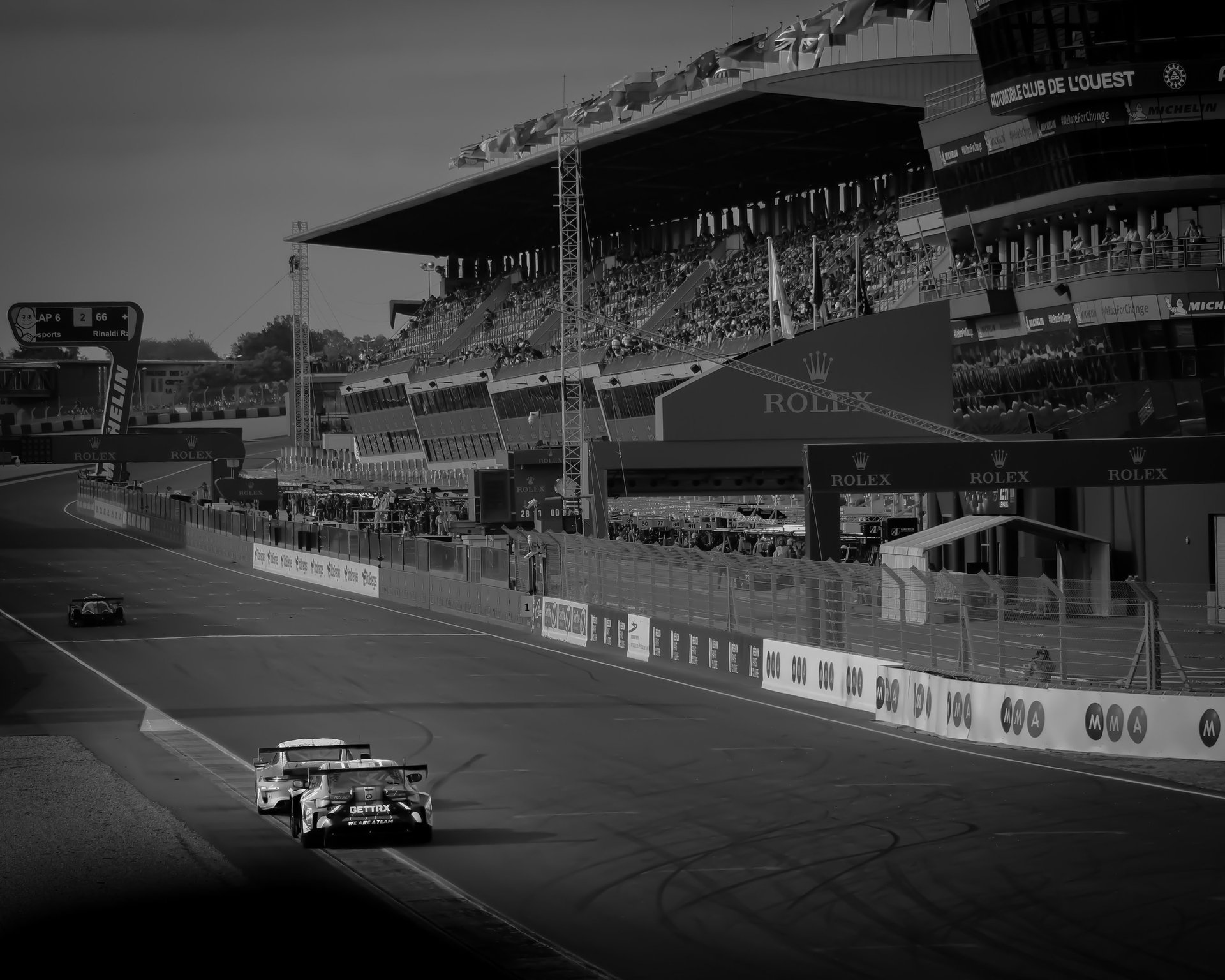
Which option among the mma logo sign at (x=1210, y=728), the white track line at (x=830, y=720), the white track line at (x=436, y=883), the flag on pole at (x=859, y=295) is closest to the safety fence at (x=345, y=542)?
the white track line at (x=830, y=720)

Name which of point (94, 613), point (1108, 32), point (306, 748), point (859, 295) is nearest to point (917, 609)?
point (306, 748)

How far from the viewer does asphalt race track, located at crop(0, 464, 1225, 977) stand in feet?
45.5

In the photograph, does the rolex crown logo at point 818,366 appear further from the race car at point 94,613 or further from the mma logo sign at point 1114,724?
the mma logo sign at point 1114,724

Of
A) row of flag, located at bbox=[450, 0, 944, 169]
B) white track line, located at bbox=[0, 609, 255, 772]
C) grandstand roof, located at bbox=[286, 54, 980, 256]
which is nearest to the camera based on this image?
white track line, located at bbox=[0, 609, 255, 772]

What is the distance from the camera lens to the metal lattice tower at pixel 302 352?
4845 inches

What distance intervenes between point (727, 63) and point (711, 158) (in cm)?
1128

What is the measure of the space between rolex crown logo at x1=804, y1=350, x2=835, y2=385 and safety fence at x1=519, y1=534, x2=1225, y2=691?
9626 mm

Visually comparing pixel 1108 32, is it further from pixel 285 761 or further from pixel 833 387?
pixel 285 761

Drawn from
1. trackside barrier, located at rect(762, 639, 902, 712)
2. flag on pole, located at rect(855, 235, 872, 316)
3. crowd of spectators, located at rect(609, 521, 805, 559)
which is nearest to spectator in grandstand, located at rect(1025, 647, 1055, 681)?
trackside barrier, located at rect(762, 639, 902, 712)

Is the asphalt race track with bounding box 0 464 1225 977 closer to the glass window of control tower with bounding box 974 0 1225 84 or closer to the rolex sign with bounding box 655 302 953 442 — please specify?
the rolex sign with bounding box 655 302 953 442

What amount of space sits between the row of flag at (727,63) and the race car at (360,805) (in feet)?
157

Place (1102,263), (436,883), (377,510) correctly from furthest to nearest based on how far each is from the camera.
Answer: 1. (377,510)
2. (1102,263)
3. (436,883)

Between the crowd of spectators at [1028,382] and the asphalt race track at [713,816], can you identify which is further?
the crowd of spectators at [1028,382]

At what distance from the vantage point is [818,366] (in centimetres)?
4425
